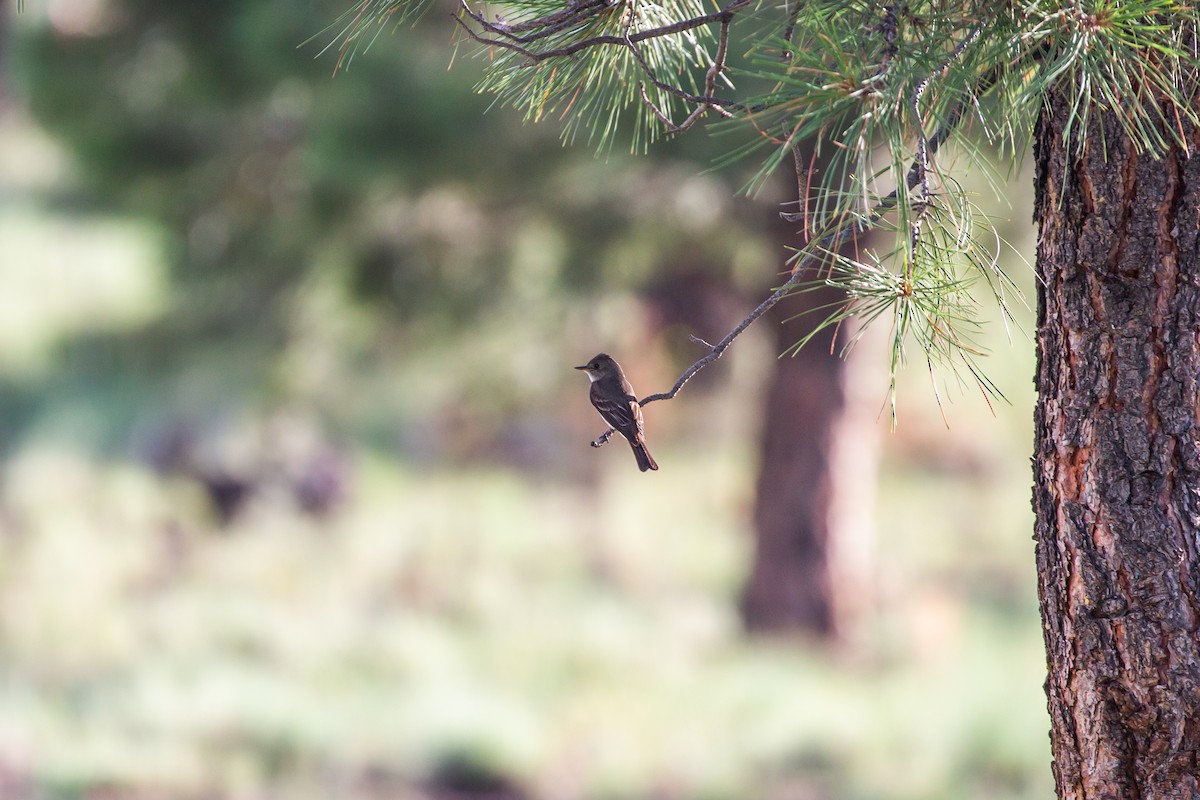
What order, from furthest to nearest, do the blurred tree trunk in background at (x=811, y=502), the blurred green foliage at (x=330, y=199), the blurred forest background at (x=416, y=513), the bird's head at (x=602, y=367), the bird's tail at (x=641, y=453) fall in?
the blurred tree trunk in background at (x=811, y=502)
the blurred forest background at (x=416, y=513)
the blurred green foliage at (x=330, y=199)
the bird's head at (x=602, y=367)
the bird's tail at (x=641, y=453)

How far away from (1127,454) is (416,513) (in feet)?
25.1

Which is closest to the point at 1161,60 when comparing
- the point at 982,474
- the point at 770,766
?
the point at 770,766

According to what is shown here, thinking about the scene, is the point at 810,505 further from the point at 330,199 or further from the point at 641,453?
the point at 641,453

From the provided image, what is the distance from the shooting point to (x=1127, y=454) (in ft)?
5.52

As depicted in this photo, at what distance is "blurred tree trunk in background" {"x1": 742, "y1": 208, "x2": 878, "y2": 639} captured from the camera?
21.3 ft

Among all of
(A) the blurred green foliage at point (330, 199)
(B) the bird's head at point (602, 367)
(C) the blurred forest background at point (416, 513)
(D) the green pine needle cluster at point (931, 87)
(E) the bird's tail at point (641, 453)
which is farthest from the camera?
(C) the blurred forest background at point (416, 513)

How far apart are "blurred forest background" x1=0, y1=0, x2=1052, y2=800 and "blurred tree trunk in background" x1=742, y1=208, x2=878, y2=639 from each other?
0.12m

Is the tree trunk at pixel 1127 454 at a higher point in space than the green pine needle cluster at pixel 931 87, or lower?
lower

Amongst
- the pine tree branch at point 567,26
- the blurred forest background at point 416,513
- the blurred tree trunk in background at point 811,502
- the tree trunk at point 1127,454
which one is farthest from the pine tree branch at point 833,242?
the blurred tree trunk in background at point 811,502

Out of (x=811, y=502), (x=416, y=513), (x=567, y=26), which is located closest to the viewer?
(x=567, y=26)

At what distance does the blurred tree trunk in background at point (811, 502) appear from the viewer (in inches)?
255

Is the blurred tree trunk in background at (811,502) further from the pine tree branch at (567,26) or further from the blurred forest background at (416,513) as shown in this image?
the pine tree branch at (567,26)

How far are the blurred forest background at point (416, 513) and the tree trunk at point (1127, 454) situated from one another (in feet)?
6.51

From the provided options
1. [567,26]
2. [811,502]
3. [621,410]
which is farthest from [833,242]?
[811,502]
